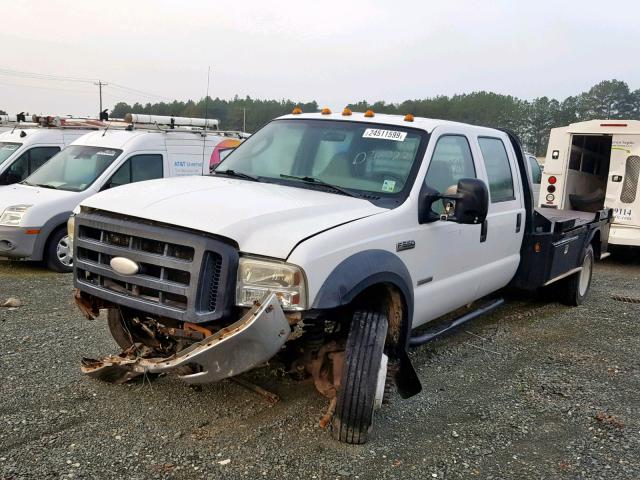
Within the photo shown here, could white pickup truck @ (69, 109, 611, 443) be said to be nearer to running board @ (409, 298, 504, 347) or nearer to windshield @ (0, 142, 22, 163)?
running board @ (409, 298, 504, 347)

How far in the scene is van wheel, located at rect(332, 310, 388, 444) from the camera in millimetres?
3723

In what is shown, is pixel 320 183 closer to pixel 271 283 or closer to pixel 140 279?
pixel 271 283

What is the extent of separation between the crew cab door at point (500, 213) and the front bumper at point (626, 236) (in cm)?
558

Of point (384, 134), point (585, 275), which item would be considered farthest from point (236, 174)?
point (585, 275)

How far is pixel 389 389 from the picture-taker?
4.23m

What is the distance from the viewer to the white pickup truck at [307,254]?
3.45m

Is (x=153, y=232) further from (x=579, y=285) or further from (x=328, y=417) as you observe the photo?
(x=579, y=285)

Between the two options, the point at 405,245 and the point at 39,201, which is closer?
the point at 405,245

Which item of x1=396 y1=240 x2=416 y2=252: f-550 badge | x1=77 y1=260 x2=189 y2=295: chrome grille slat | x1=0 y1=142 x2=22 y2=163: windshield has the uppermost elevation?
x1=0 y1=142 x2=22 y2=163: windshield

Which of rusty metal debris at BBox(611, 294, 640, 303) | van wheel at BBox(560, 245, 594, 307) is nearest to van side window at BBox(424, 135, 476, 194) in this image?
van wheel at BBox(560, 245, 594, 307)

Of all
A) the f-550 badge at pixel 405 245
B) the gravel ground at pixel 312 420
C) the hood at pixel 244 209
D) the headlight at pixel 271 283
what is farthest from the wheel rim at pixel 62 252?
the headlight at pixel 271 283

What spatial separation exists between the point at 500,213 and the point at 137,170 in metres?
6.19

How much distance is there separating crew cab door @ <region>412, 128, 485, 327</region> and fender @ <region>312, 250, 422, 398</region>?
0.85ft

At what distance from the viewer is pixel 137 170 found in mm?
9883
